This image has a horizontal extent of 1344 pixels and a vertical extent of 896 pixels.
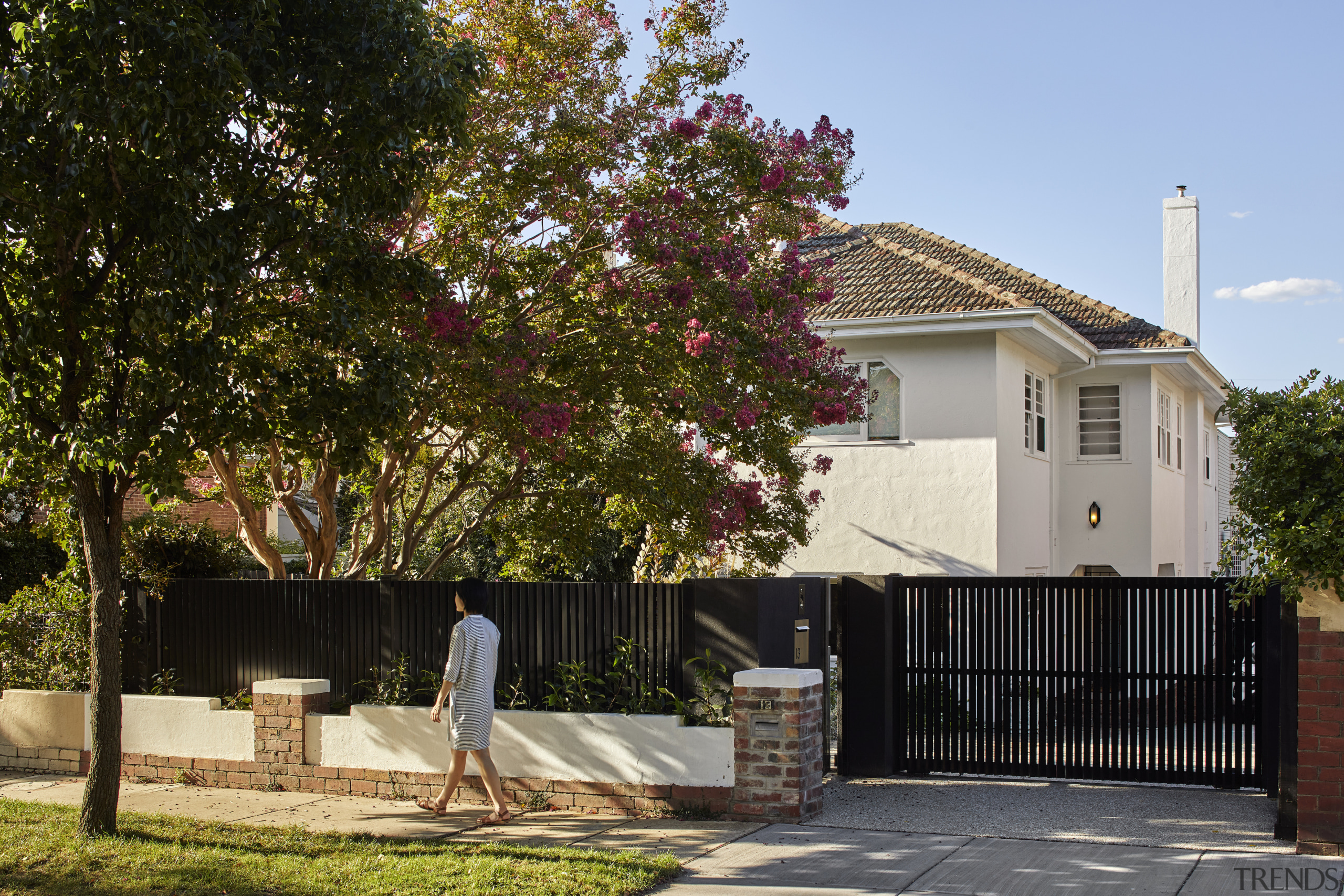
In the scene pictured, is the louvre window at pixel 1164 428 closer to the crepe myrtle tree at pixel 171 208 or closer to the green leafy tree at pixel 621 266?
the green leafy tree at pixel 621 266

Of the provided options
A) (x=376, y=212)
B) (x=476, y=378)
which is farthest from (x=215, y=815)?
(x=376, y=212)

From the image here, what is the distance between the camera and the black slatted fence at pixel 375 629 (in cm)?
905

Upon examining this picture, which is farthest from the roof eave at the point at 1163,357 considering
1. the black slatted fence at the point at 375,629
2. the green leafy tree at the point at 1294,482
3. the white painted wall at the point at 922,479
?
the black slatted fence at the point at 375,629

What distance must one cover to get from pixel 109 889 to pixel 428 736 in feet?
9.56

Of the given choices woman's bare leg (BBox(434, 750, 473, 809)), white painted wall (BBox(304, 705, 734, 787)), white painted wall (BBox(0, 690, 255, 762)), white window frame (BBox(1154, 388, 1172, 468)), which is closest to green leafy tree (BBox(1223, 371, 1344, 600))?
white painted wall (BBox(304, 705, 734, 787))

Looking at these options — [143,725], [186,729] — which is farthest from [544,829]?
[143,725]

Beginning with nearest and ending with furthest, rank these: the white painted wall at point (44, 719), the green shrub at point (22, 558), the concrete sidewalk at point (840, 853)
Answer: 1. the concrete sidewalk at point (840, 853)
2. the white painted wall at point (44, 719)
3. the green shrub at point (22, 558)

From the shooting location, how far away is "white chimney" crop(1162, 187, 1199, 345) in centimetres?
2239

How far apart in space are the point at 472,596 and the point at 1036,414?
39.4ft

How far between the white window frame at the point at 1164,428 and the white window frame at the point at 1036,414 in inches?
82.0

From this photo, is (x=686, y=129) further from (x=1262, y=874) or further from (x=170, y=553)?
(x=1262, y=874)

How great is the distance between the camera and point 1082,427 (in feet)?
63.8

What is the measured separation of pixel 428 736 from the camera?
29.9 feet

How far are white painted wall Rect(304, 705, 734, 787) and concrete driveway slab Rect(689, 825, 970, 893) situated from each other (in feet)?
2.39
